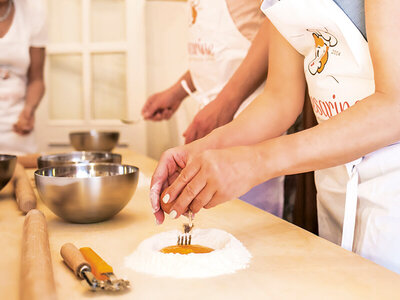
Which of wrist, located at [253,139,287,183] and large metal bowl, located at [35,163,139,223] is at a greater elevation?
wrist, located at [253,139,287,183]

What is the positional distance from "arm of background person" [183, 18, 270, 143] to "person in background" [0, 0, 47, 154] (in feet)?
3.71

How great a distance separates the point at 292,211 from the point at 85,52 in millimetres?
1880

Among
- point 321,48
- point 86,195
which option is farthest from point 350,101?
point 86,195

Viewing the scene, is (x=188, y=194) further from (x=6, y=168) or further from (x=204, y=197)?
(x=6, y=168)

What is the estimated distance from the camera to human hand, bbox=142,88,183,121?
198 centimetres

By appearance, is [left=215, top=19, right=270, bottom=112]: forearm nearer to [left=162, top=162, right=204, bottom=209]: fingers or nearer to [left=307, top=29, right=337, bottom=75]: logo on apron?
[left=307, top=29, right=337, bottom=75]: logo on apron

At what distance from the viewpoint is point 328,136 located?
746mm

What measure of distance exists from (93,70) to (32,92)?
3.10 feet

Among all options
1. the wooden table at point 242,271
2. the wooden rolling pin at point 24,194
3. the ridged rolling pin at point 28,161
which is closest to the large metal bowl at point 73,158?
the wooden rolling pin at point 24,194

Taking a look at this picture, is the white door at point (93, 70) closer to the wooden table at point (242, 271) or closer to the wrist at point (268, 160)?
the wooden table at point (242, 271)

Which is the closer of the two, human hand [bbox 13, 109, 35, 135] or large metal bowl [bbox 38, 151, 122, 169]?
large metal bowl [bbox 38, 151, 122, 169]

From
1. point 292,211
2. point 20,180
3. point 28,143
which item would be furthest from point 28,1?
point 292,211

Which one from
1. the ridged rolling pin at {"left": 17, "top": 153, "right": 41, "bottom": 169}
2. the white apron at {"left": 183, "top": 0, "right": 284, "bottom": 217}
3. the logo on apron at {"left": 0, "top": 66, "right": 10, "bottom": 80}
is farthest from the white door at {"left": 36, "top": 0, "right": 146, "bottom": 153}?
the ridged rolling pin at {"left": 17, "top": 153, "right": 41, "bottom": 169}

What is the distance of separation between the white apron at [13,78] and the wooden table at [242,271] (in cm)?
139
